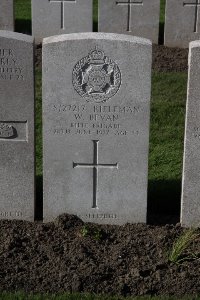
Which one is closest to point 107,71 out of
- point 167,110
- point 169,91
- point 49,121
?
point 49,121

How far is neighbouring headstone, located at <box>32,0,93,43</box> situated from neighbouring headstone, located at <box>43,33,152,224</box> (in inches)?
225

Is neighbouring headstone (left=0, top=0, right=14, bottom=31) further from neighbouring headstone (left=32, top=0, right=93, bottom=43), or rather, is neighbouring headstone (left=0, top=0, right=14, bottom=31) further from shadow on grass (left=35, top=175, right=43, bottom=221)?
shadow on grass (left=35, top=175, right=43, bottom=221)

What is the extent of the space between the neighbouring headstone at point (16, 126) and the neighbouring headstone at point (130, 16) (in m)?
5.72

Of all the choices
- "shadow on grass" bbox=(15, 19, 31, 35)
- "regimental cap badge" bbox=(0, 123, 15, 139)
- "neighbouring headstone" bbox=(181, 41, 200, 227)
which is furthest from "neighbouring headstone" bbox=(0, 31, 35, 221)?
"shadow on grass" bbox=(15, 19, 31, 35)

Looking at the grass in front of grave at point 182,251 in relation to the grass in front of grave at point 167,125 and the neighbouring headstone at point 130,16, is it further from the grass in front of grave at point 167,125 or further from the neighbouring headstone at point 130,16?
the neighbouring headstone at point 130,16

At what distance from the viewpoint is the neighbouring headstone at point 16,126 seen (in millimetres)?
6250

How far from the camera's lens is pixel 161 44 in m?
12.4

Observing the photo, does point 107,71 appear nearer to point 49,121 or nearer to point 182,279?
point 49,121

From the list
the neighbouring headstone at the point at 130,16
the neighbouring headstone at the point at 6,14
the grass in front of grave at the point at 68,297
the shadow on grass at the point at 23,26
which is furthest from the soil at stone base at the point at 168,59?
the grass in front of grave at the point at 68,297

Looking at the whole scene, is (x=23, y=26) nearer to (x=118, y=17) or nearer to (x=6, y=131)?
(x=118, y=17)

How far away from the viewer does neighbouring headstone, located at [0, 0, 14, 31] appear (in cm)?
1204

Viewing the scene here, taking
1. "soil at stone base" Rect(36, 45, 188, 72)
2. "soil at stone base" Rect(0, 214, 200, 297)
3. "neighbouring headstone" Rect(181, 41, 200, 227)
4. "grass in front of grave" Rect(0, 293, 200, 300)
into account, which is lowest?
"grass in front of grave" Rect(0, 293, 200, 300)

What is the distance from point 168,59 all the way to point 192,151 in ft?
16.9

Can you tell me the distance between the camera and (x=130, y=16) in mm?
11977
